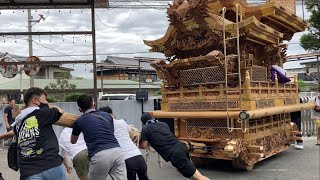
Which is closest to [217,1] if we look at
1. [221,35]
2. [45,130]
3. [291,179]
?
[221,35]

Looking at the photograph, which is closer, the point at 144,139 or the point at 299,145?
the point at 144,139

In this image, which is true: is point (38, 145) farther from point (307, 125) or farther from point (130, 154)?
point (307, 125)

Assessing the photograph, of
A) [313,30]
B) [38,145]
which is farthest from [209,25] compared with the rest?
[313,30]

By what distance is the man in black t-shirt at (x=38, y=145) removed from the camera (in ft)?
10.8

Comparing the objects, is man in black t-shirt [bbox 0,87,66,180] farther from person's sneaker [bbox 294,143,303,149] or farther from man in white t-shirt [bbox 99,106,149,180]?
person's sneaker [bbox 294,143,303,149]

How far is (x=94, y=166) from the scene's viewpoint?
416 cm

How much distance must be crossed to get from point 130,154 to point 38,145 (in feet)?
6.17

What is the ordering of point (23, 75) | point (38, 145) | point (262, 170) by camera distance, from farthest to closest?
1. point (23, 75)
2. point (262, 170)
3. point (38, 145)

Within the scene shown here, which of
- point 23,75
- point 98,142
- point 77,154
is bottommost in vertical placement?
point 77,154

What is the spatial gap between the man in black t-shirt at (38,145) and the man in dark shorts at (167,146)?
74.8 inches

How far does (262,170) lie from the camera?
26.5ft

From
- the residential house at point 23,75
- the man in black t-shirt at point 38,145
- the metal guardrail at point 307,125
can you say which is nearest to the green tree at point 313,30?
the metal guardrail at point 307,125

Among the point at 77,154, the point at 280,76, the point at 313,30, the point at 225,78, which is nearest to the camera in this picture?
the point at 77,154

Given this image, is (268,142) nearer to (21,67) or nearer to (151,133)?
(151,133)
